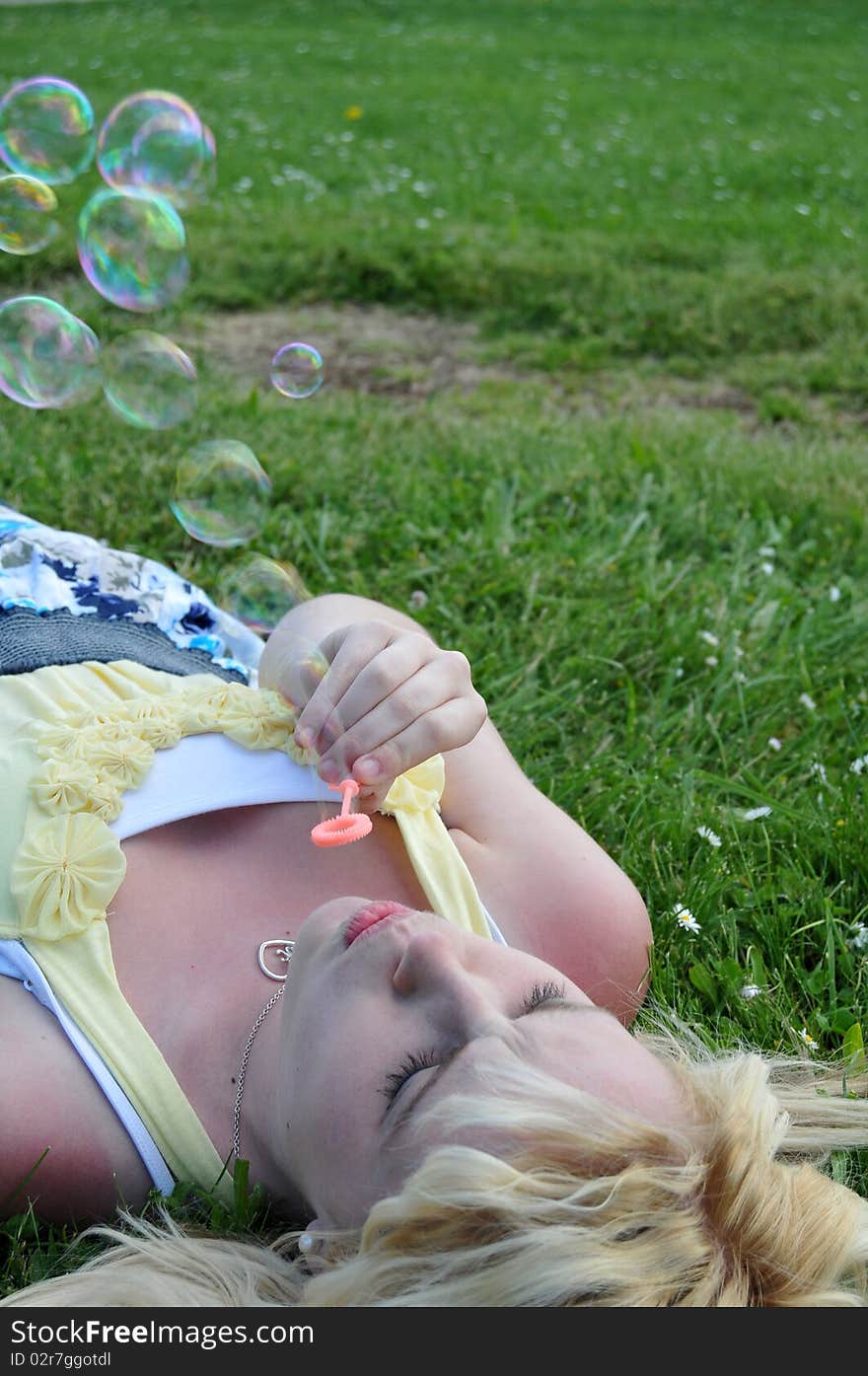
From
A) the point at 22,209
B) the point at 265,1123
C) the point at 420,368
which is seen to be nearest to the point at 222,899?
the point at 265,1123

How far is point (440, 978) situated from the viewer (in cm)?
141

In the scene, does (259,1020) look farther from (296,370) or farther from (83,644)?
(296,370)

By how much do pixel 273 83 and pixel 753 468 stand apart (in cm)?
862

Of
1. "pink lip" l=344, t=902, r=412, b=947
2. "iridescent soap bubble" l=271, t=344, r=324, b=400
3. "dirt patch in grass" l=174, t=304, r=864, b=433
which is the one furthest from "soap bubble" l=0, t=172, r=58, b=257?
"dirt patch in grass" l=174, t=304, r=864, b=433

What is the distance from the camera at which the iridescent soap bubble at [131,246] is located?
2.30 meters

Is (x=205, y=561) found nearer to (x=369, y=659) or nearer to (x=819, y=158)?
(x=369, y=659)

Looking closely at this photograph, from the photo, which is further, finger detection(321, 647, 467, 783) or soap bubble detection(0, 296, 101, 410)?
soap bubble detection(0, 296, 101, 410)

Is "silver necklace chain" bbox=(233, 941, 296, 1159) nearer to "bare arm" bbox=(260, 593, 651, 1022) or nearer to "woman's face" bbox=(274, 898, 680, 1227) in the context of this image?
"woman's face" bbox=(274, 898, 680, 1227)

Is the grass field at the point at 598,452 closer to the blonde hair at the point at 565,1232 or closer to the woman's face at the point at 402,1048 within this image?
the blonde hair at the point at 565,1232

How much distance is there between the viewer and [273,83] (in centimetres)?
1074

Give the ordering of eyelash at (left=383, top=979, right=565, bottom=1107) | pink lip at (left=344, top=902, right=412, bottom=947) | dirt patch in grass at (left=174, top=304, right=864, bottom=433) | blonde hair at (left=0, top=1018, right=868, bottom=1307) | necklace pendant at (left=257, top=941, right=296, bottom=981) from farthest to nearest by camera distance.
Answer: dirt patch in grass at (left=174, top=304, right=864, bottom=433) < necklace pendant at (left=257, top=941, right=296, bottom=981) < pink lip at (left=344, top=902, right=412, bottom=947) < eyelash at (left=383, top=979, right=565, bottom=1107) < blonde hair at (left=0, top=1018, right=868, bottom=1307)

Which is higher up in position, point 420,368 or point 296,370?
point 296,370

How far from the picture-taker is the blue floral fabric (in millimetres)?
2230

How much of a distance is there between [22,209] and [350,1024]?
1749 millimetres
